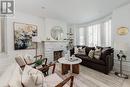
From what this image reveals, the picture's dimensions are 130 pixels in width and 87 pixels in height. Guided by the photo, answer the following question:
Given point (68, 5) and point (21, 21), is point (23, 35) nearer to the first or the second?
point (21, 21)

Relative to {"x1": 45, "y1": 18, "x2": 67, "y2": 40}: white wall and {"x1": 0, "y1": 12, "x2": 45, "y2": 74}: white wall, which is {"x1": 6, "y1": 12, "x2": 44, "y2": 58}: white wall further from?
{"x1": 45, "y1": 18, "x2": 67, "y2": 40}: white wall

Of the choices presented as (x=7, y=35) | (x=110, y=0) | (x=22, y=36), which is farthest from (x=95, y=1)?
(x=7, y=35)

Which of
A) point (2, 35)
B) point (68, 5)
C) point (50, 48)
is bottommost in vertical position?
point (50, 48)

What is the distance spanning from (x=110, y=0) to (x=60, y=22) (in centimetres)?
348

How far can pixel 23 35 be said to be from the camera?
4664mm

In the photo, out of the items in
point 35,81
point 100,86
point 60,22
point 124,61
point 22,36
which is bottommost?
point 100,86

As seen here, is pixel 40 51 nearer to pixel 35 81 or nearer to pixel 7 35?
pixel 7 35

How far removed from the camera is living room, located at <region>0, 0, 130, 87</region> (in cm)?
311

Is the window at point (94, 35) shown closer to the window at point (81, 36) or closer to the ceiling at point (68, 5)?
the window at point (81, 36)

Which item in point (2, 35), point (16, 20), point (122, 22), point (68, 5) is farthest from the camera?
point (16, 20)

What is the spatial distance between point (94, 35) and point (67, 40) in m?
1.73

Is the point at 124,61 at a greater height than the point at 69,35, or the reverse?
the point at 69,35

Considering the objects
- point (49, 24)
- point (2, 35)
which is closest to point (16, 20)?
Result: point (2, 35)

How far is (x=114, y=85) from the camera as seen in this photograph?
8.82ft
